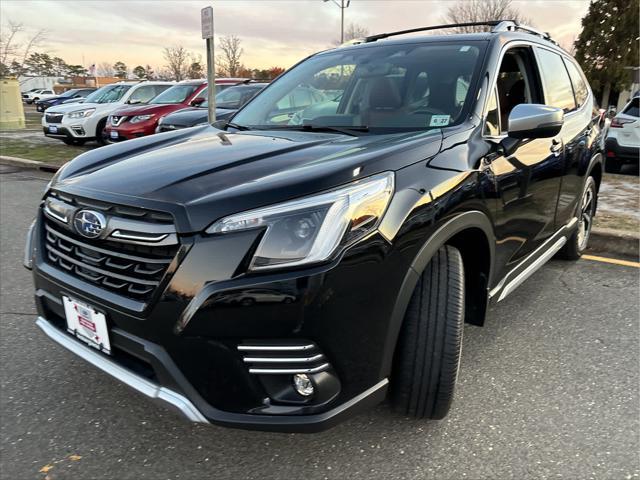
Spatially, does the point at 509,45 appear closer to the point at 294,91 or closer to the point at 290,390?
the point at 294,91

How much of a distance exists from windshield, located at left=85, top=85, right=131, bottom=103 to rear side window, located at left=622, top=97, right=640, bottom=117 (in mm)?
11869

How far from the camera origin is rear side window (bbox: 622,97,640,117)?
9151 mm

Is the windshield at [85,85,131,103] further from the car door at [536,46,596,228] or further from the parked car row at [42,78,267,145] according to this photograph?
the car door at [536,46,596,228]

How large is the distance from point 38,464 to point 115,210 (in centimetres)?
107

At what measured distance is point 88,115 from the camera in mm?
12352

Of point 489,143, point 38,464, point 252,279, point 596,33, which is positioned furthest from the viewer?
point 596,33

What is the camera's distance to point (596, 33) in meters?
25.9

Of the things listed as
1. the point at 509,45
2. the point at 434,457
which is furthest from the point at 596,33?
the point at 434,457

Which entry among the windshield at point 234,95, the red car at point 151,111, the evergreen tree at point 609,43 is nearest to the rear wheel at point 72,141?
the red car at point 151,111

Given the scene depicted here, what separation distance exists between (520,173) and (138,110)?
9410mm

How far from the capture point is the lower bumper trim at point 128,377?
1.74m

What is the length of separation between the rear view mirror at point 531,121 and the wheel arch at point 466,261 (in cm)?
46

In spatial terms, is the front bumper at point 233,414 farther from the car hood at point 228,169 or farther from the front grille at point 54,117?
the front grille at point 54,117

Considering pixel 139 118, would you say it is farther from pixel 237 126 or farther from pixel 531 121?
pixel 531 121
